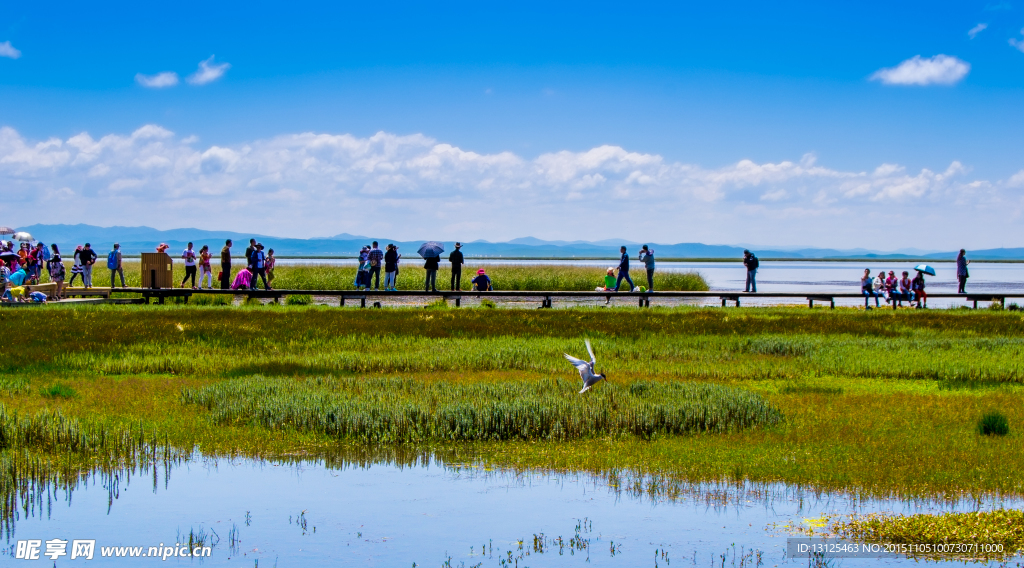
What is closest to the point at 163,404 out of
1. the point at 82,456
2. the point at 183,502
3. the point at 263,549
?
the point at 82,456

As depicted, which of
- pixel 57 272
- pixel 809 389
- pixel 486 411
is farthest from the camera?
pixel 57 272

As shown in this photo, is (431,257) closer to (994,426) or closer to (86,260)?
(86,260)

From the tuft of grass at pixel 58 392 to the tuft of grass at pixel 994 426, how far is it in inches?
525

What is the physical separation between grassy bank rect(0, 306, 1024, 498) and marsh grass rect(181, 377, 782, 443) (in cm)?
4

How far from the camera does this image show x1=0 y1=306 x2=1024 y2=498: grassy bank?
10.5 m

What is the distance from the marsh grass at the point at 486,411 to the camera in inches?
469

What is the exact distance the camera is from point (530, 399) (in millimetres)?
13156

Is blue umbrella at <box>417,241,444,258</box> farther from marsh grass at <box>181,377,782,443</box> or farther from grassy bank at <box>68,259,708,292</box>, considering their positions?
marsh grass at <box>181,377,782,443</box>

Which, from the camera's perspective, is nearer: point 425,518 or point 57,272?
point 425,518

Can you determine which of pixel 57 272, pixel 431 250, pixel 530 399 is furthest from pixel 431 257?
pixel 530 399

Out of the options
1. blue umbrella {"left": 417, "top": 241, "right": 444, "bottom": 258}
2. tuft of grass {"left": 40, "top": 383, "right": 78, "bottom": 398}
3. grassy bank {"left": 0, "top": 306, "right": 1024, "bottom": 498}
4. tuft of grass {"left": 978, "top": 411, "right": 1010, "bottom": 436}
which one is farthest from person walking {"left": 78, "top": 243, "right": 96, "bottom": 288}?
tuft of grass {"left": 978, "top": 411, "right": 1010, "bottom": 436}

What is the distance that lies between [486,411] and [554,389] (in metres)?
2.49

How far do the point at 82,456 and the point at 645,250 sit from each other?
3074cm

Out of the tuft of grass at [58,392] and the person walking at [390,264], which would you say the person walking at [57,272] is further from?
the tuft of grass at [58,392]
